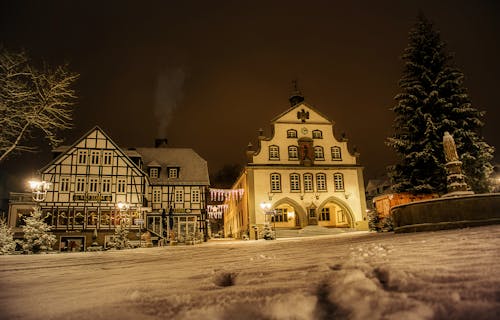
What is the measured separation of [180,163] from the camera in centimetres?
→ 3681

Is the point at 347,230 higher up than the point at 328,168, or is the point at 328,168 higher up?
the point at 328,168

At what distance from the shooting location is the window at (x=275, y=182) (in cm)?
3378

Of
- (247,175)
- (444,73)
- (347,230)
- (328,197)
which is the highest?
(444,73)

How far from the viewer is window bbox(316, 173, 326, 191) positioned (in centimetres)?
3450

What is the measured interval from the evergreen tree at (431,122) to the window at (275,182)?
13013 mm

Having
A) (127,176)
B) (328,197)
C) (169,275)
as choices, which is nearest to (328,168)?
(328,197)

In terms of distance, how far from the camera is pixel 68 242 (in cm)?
2912

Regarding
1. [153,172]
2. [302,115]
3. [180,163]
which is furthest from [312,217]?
[153,172]

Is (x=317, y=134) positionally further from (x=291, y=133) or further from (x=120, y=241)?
(x=120, y=241)

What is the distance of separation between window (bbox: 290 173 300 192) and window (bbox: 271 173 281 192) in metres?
1.22

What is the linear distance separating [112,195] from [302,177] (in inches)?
710

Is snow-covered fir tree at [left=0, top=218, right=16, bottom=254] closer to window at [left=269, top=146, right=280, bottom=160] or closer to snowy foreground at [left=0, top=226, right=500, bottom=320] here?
snowy foreground at [left=0, top=226, right=500, bottom=320]

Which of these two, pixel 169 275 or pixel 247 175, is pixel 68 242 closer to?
pixel 247 175

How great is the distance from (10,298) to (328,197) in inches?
1255
